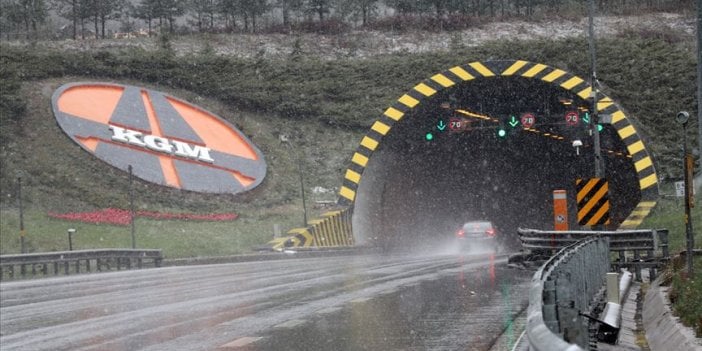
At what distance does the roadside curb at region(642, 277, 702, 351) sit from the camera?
9375 mm

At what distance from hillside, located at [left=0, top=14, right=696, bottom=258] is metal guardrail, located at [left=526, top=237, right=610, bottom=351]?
111ft

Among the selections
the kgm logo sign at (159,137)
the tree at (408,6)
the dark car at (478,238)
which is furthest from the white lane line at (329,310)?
the tree at (408,6)

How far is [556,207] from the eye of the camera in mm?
30578

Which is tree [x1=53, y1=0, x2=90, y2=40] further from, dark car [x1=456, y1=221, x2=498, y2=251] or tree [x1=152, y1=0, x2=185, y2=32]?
dark car [x1=456, y1=221, x2=498, y2=251]

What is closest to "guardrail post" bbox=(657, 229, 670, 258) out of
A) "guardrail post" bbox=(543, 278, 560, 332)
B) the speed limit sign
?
"guardrail post" bbox=(543, 278, 560, 332)

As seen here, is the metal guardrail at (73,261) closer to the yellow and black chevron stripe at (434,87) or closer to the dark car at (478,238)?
the yellow and black chevron stripe at (434,87)

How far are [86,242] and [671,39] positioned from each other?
5205 cm

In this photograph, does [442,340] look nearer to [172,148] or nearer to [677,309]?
[677,309]

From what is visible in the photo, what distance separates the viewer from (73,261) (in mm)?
34875

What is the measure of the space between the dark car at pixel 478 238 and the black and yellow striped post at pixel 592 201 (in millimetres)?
17611

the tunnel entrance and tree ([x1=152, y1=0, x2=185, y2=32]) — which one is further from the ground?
tree ([x1=152, y1=0, x2=185, y2=32])

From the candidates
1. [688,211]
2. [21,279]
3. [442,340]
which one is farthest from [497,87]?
[442,340]

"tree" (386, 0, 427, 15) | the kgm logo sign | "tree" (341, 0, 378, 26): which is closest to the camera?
the kgm logo sign

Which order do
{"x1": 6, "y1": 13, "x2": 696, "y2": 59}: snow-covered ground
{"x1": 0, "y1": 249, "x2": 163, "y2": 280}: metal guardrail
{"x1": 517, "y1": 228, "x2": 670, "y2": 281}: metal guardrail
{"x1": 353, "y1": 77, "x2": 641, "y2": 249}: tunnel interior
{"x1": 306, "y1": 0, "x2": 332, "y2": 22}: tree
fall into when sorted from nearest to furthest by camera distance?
{"x1": 517, "y1": 228, "x2": 670, "y2": 281}: metal guardrail → {"x1": 0, "y1": 249, "x2": 163, "y2": 280}: metal guardrail → {"x1": 353, "y1": 77, "x2": 641, "y2": 249}: tunnel interior → {"x1": 6, "y1": 13, "x2": 696, "y2": 59}: snow-covered ground → {"x1": 306, "y1": 0, "x2": 332, "y2": 22}: tree
